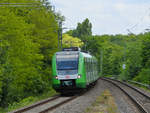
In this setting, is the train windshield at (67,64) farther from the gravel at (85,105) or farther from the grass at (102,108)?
the grass at (102,108)

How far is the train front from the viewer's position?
65.9ft

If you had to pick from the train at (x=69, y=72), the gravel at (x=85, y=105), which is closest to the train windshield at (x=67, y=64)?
the train at (x=69, y=72)

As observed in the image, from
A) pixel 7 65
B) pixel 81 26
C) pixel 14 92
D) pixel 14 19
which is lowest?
pixel 14 92

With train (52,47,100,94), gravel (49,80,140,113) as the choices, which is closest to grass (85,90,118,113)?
gravel (49,80,140,113)

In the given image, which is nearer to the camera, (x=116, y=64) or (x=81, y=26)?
(x=116, y=64)

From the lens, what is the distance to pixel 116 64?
73000 mm

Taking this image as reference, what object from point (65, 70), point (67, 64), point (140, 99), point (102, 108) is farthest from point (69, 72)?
point (102, 108)

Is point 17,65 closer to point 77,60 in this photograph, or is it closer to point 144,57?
point 77,60

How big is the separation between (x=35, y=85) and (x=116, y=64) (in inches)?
1699

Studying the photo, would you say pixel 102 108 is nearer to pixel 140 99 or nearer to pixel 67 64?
pixel 140 99

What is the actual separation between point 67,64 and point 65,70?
0.54 meters

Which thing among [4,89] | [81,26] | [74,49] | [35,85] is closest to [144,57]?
[35,85]

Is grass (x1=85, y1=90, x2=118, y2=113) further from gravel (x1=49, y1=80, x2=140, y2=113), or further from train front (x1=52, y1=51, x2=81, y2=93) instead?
train front (x1=52, y1=51, x2=81, y2=93)

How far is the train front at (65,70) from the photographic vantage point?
20094mm
